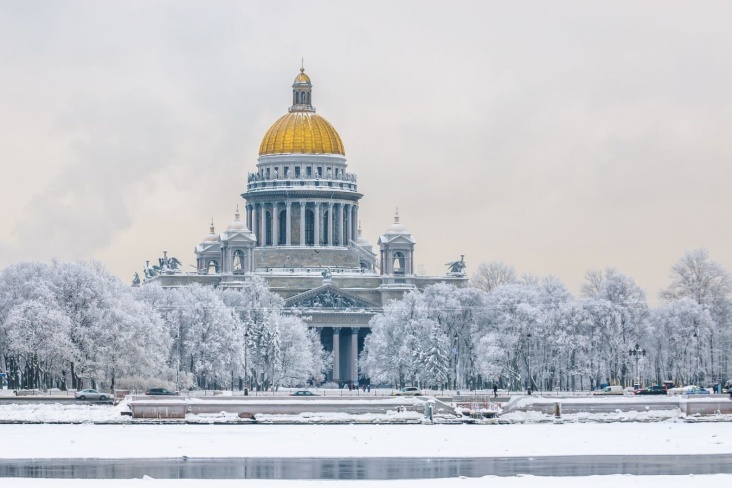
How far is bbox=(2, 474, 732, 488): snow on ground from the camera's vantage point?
70.0 meters

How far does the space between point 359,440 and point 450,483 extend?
71.5 feet

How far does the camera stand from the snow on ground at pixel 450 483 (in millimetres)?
70000

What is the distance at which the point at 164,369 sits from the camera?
15350 cm

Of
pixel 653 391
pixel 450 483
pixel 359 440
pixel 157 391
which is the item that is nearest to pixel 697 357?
pixel 653 391

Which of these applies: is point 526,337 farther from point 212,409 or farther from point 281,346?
point 212,409

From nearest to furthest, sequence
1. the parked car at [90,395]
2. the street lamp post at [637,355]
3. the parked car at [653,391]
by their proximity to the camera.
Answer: the parked car at [90,395] → the parked car at [653,391] → the street lamp post at [637,355]

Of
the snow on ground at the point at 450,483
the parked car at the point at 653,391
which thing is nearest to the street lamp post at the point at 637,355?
the parked car at the point at 653,391

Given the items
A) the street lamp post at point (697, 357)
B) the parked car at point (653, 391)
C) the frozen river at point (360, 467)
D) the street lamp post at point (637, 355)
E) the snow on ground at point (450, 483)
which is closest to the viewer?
the snow on ground at point (450, 483)

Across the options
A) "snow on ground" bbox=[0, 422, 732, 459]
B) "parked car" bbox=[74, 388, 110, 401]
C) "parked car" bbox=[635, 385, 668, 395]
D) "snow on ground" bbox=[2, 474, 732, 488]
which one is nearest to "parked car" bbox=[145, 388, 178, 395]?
"parked car" bbox=[74, 388, 110, 401]

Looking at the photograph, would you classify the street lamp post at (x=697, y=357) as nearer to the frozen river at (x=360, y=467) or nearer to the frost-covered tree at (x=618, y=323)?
the frost-covered tree at (x=618, y=323)

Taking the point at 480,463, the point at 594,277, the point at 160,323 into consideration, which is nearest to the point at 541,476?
the point at 480,463

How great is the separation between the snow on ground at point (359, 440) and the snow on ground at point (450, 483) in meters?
10.8

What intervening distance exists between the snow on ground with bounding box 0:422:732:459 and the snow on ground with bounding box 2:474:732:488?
10.8 m

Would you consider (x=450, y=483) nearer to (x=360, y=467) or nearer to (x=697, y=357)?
(x=360, y=467)
